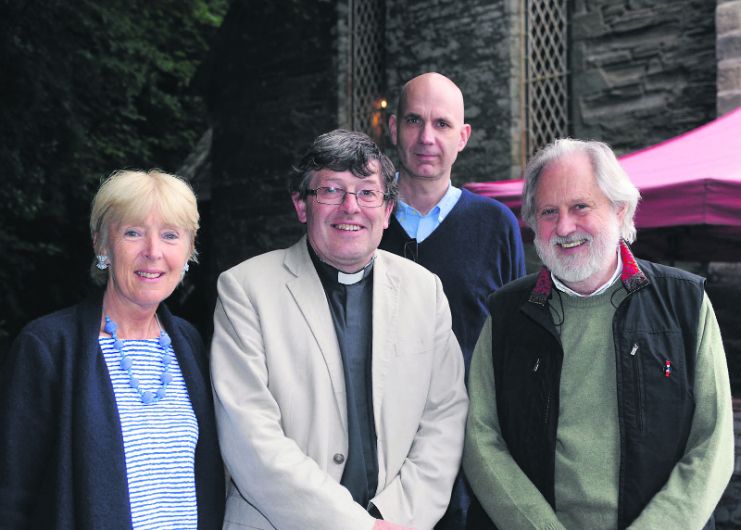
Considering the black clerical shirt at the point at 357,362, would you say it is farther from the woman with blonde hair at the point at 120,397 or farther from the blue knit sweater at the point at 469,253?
the blue knit sweater at the point at 469,253

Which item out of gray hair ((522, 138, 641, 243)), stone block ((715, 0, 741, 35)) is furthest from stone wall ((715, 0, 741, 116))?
gray hair ((522, 138, 641, 243))

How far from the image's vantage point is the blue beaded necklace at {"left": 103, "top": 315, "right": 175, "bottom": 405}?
8.18 ft

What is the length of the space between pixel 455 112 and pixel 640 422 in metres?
1.56

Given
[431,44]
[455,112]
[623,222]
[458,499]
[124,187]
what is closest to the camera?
[124,187]

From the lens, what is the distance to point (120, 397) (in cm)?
247

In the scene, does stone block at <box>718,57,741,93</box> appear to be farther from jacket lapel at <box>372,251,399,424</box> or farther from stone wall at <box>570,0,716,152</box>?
jacket lapel at <box>372,251,399,424</box>

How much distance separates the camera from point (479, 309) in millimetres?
3232

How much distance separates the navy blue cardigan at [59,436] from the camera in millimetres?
2309

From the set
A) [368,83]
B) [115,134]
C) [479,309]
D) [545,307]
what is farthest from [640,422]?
[115,134]

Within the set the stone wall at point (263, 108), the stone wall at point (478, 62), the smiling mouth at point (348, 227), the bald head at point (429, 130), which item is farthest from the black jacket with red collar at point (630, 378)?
the stone wall at point (263, 108)

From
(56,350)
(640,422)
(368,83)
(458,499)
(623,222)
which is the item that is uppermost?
(368,83)

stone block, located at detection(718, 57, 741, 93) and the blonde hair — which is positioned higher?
stone block, located at detection(718, 57, 741, 93)

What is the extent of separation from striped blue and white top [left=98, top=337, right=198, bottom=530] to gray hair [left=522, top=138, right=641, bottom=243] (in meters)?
1.25

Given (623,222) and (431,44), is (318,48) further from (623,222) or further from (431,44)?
(623,222)
